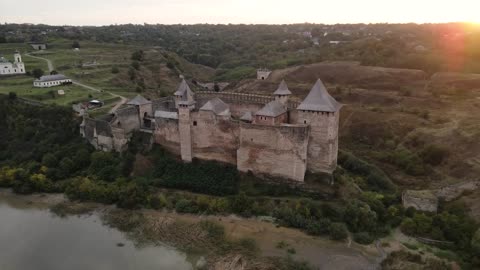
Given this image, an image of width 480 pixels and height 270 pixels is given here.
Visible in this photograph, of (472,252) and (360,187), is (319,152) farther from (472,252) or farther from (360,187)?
(472,252)

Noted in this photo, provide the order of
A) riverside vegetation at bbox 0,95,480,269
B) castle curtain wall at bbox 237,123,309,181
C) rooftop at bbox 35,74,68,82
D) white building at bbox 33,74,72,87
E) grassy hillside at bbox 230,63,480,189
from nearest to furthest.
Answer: riverside vegetation at bbox 0,95,480,269 < castle curtain wall at bbox 237,123,309,181 < grassy hillside at bbox 230,63,480,189 < white building at bbox 33,74,72,87 < rooftop at bbox 35,74,68,82

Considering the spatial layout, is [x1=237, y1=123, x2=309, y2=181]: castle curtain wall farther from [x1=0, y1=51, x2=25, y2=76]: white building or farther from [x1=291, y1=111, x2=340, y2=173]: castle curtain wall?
[x1=0, y1=51, x2=25, y2=76]: white building

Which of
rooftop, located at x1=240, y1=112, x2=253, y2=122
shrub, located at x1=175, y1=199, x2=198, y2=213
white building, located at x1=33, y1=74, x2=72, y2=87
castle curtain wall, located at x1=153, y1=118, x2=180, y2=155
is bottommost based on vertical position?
shrub, located at x1=175, y1=199, x2=198, y2=213

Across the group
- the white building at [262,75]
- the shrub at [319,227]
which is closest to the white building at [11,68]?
the white building at [262,75]

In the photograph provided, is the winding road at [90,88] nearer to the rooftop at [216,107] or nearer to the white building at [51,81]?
the white building at [51,81]

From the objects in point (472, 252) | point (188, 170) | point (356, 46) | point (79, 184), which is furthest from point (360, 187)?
point (356, 46)

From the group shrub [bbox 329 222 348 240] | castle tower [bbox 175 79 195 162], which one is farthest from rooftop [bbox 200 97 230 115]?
shrub [bbox 329 222 348 240]

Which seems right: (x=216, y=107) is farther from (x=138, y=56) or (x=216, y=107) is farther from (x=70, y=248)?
(x=138, y=56)
